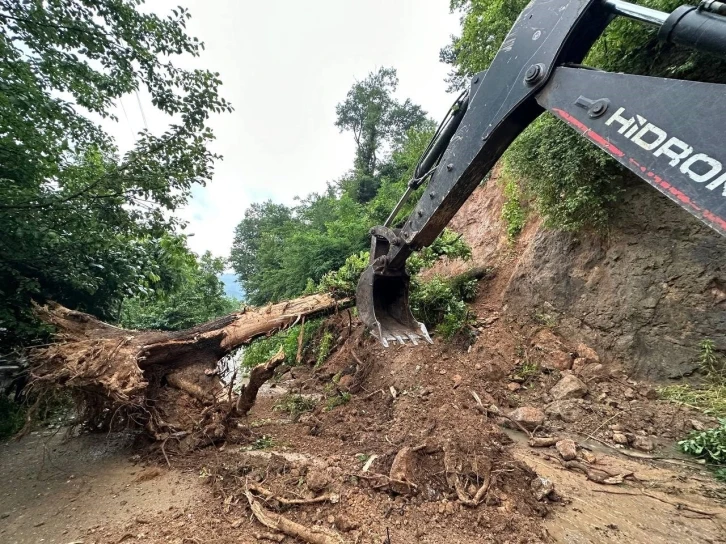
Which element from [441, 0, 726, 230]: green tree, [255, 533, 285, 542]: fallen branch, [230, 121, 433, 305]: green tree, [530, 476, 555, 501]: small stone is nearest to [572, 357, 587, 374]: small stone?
[441, 0, 726, 230]: green tree

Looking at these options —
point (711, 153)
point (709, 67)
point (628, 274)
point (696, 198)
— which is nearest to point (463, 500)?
point (696, 198)

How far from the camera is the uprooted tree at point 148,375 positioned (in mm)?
2717

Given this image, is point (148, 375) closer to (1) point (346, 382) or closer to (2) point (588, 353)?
(1) point (346, 382)

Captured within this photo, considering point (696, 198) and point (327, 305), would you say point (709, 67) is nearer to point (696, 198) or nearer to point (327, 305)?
point (696, 198)

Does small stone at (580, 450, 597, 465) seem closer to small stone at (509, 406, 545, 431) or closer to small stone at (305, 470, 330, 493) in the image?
small stone at (509, 406, 545, 431)

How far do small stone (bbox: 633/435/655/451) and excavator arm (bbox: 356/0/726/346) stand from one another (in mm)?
1736

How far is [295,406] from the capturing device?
4.01 metres

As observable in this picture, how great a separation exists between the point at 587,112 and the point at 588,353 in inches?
119

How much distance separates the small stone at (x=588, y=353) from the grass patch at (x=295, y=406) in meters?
3.03

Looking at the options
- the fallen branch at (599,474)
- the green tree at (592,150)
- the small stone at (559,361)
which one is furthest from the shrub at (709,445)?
the green tree at (592,150)

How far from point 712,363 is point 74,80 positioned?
6.31 metres

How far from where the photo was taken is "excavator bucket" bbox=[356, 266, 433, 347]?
3.09 m

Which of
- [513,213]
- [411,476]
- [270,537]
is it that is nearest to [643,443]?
[411,476]

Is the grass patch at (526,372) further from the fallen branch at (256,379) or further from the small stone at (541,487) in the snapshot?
the fallen branch at (256,379)
